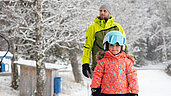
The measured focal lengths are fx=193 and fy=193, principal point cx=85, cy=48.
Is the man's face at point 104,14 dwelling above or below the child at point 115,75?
above

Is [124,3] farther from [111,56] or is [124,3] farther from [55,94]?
[111,56]

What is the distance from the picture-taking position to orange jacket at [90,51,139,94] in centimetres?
254

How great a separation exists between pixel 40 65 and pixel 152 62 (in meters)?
25.7

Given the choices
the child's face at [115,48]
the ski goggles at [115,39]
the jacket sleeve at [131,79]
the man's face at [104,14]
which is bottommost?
the jacket sleeve at [131,79]

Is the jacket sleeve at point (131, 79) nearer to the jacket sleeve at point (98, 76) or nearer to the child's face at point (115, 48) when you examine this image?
the child's face at point (115, 48)

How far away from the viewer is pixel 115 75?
2.56 metres

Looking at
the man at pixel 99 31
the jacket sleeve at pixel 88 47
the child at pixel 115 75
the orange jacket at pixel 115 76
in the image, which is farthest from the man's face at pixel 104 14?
the orange jacket at pixel 115 76

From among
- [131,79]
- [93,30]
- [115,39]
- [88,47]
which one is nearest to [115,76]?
[131,79]

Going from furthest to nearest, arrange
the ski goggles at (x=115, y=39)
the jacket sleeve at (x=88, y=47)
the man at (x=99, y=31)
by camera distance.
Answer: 1. the jacket sleeve at (x=88, y=47)
2. the man at (x=99, y=31)
3. the ski goggles at (x=115, y=39)

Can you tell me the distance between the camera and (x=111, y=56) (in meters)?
2.64

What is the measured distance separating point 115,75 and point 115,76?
1 cm

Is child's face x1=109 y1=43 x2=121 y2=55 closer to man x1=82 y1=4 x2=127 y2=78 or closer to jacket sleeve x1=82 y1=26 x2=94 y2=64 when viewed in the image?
man x1=82 y1=4 x2=127 y2=78

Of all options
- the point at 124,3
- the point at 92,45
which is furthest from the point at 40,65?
the point at 124,3

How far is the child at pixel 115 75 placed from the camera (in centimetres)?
254
